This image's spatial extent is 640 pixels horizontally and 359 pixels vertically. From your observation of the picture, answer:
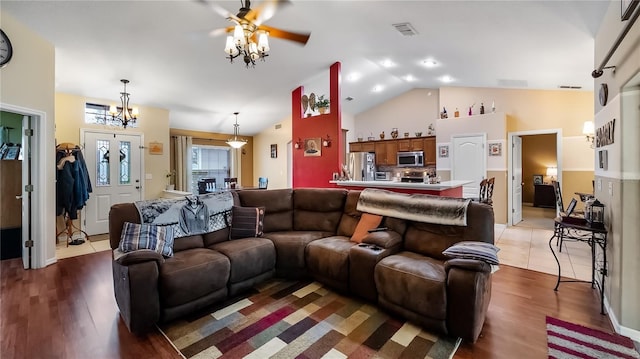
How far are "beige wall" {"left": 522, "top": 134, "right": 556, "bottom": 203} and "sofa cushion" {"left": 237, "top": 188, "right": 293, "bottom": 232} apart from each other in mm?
8310

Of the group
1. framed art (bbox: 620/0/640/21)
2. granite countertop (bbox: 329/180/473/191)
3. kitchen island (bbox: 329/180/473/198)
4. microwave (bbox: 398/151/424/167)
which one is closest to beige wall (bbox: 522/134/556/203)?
microwave (bbox: 398/151/424/167)

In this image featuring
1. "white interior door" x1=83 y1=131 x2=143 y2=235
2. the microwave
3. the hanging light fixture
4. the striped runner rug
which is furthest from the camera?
the hanging light fixture

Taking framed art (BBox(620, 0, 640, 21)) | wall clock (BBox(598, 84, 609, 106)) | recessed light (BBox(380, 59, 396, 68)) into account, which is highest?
recessed light (BBox(380, 59, 396, 68))

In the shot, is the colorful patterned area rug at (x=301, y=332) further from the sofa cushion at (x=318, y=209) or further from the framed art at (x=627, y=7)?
the framed art at (x=627, y=7)

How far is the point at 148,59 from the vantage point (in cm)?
422

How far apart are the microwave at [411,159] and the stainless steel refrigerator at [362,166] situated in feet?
2.59

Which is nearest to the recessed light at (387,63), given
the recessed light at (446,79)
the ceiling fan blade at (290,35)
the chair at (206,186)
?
the recessed light at (446,79)

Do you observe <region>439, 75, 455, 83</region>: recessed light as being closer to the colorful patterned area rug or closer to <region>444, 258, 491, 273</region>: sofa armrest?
<region>444, 258, 491, 273</region>: sofa armrest

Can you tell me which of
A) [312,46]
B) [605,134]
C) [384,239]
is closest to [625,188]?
[605,134]

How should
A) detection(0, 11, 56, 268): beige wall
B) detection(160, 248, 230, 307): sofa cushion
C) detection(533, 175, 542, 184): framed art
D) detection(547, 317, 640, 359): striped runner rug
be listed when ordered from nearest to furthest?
detection(547, 317, 640, 359): striped runner rug < detection(160, 248, 230, 307): sofa cushion < detection(0, 11, 56, 268): beige wall < detection(533, 175, 542, 184): framed art

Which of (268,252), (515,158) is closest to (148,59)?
(268,252)

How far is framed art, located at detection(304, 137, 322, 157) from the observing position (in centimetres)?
573

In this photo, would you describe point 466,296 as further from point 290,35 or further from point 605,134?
point 290,35

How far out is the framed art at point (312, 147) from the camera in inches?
225
